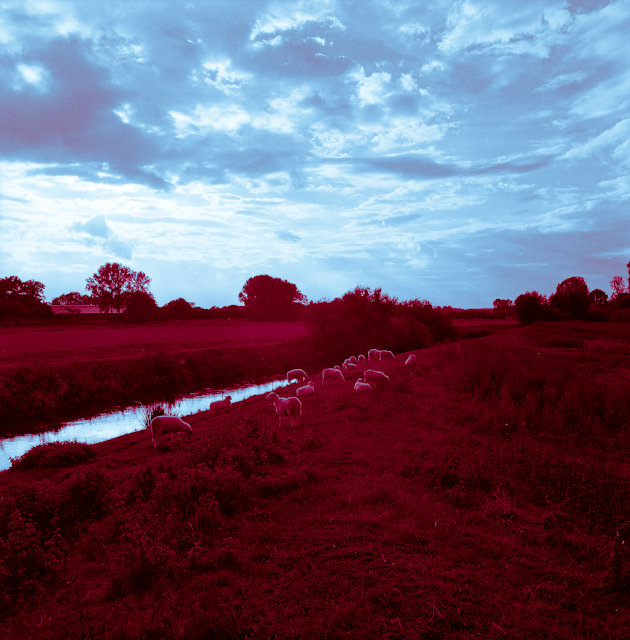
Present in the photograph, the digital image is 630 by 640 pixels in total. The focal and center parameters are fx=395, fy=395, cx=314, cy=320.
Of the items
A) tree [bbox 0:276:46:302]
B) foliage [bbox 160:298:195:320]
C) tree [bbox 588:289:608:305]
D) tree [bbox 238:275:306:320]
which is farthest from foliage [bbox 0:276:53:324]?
tree [bbox 588:289:608:305]

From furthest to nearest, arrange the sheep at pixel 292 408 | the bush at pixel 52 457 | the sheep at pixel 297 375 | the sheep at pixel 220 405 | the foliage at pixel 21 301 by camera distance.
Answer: the foliage at pixel 21 301 < the sheep at pixel 297 375 < the sheep at pixel 220 405 < the sheep at pixel 292 408 < the bush at pixel 52 457

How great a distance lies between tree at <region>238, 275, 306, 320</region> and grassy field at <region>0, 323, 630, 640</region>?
8945 centimetres

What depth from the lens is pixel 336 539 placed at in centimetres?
555

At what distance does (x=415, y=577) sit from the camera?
4.69m

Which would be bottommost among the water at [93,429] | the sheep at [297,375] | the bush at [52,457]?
the water at [93,429]

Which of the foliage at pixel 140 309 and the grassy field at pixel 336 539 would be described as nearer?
the grassy field at pixel 336 539

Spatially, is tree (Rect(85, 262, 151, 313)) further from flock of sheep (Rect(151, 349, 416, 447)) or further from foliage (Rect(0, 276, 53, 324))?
flock of sheep (Rect(151, 349, 416, 447))

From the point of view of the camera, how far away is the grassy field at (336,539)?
167 inches

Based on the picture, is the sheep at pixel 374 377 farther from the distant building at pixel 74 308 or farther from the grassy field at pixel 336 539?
the distant building at pixel 74 308

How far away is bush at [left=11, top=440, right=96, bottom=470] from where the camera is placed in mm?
11609

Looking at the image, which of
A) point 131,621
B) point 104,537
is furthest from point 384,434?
point 131,621

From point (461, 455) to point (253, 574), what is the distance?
5.63m

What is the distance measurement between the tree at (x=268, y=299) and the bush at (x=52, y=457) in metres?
88.0

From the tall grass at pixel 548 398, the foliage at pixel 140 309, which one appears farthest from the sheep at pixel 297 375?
the foliage at pixel 140 309
